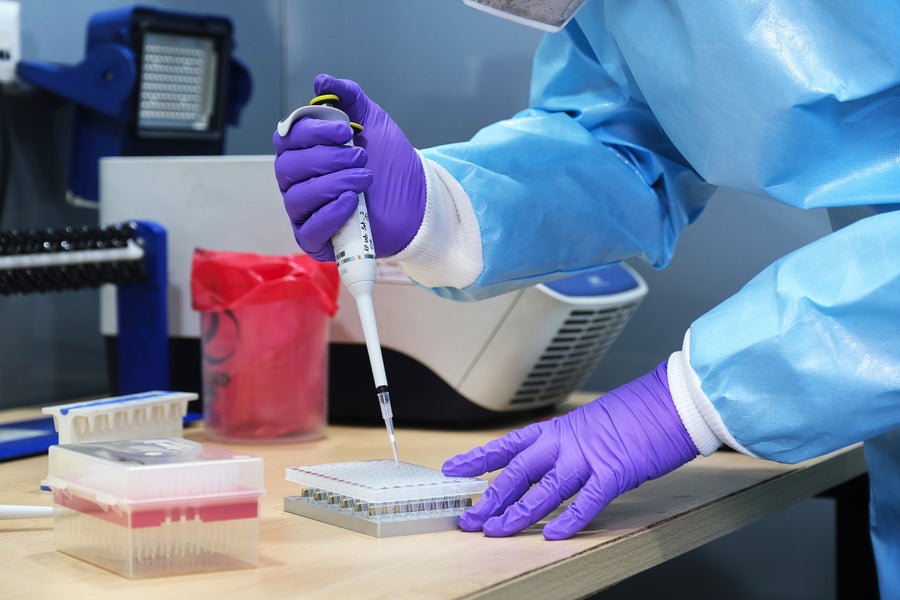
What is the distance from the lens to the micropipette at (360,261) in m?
0.90

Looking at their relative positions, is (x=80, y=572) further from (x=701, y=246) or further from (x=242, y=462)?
(x=701, y=246)

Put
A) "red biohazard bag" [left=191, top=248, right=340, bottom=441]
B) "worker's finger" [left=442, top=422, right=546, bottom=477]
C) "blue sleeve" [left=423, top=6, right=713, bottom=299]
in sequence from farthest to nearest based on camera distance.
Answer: "red biohazard bag" [left=191, top=248, right=340, bottom=441], "blue sleeve" [left=423, top=6, right=713, bottom=299], "worker's finger" [left=442, top=422, right=546, bottom=477]

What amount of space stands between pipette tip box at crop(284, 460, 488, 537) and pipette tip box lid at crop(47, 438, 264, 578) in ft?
0.36

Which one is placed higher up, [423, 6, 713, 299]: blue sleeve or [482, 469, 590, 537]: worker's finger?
[423, 6, 713, 299]: blue sleeve

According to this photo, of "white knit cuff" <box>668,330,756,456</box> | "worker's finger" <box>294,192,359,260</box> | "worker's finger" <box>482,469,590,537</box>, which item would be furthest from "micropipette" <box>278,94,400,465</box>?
"white knit cuff" <box>668,330,756,456</box>

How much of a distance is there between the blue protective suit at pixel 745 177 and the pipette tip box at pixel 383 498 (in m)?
0.22

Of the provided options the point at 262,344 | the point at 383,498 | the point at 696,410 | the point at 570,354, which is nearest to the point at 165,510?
the point at 383,498

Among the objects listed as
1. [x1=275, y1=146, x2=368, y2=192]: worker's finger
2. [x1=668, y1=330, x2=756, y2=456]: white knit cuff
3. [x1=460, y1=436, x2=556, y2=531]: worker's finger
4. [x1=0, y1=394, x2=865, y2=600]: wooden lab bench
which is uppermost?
[x1=275, y1=146, x2=368, y2=192]: worker's finger

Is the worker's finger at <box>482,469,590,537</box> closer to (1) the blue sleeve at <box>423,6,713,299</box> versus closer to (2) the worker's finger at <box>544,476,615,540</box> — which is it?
(2) the worker's finger at <box>544,476,615,540</box>

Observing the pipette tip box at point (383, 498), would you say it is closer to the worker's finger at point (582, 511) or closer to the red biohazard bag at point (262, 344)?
the worker's finger at point (582, 511)

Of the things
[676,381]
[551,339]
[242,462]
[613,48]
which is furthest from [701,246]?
[242,462]

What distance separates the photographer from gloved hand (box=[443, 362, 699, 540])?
2.79 ft

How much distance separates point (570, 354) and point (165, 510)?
0.72 meters

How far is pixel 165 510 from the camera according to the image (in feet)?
2.38
